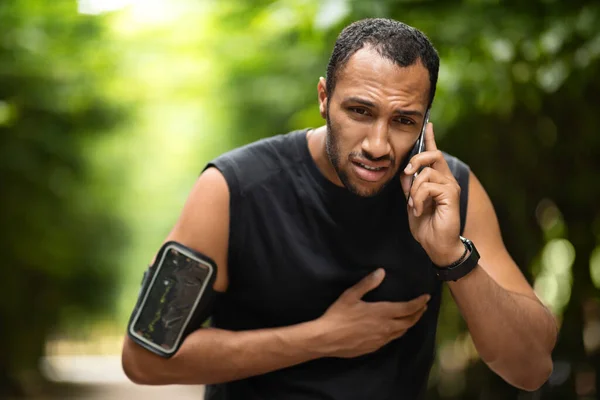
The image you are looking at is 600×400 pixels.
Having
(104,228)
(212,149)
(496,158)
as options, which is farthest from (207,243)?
(104,228)

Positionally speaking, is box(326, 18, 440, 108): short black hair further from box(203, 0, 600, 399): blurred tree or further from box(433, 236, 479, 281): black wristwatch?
box(203, 0, 600, 399): blurred tree

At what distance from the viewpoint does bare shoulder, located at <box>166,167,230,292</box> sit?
249 centimetres

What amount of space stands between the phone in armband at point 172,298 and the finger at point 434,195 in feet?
1.93

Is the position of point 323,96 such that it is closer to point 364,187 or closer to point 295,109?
point 364,187

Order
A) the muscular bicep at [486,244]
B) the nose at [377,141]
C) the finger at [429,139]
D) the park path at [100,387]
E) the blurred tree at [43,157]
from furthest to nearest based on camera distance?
the park path at [100,387] → the blurred tree at [43,157] → the muscular bicep at [486,244] → the finger at [429,139] → the nose at [377,141]

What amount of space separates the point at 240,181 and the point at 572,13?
1.81 meters

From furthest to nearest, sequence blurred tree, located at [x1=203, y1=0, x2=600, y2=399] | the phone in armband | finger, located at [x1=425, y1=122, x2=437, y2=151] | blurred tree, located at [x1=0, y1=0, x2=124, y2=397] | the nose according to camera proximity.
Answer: blurred tree, located at [x1=0, y1=0, x2=124, y2=397] → blurred tree, located at [x1=203, y1=0, x2=600, y2=399] → the phone in armband → finger, located at [x1=425, y1=122, x2=437, y2=151] → the nose

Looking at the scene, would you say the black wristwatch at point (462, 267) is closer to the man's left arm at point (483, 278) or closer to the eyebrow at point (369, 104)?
the man's left arm at point (483, 278)

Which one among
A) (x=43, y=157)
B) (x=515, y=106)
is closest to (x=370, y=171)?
(x=515, y=106)

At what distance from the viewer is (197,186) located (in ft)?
8.30

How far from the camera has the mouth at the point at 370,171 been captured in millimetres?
2314

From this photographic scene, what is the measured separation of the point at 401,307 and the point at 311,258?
0.94ft

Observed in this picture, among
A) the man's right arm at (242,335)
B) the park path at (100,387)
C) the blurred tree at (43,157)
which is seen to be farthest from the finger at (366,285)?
the park path at (100,387)

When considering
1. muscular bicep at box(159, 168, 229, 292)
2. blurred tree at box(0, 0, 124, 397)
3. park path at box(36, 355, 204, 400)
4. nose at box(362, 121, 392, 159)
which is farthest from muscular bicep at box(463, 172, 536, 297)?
park path at box(36, 355, 204, 400)
